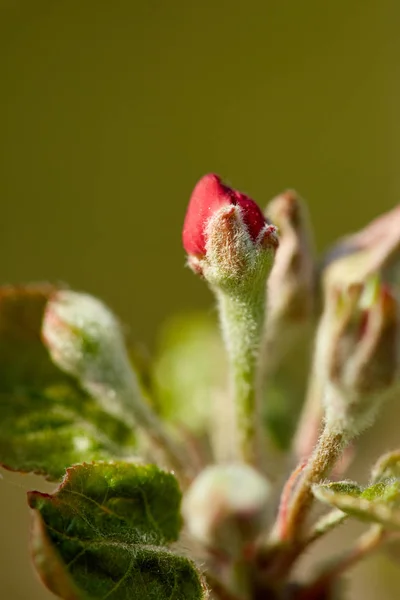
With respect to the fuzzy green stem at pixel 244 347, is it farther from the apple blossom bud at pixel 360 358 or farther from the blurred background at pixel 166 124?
the blurred background at pixel 166 124

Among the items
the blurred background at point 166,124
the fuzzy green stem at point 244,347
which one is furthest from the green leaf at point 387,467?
the blurred background at point 166,124

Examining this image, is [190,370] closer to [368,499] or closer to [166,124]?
[368,499]

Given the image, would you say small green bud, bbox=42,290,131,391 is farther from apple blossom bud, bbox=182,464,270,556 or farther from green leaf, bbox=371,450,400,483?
green leaf, bbox=371,450,400,483

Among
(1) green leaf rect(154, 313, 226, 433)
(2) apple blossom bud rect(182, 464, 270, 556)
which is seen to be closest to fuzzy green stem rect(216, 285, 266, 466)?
(2) apple blossom bud rect(182, 464, 270, 556)

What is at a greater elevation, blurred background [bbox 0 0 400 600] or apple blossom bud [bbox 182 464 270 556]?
blurred background [bbox 0 0 400 600]

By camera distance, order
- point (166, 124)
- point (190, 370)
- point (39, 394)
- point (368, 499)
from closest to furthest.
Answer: point (368, 499), point (39, 394), point (190, 370), point (166, 124)

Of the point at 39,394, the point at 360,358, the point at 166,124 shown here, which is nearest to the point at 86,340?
the point at 39,394
